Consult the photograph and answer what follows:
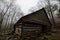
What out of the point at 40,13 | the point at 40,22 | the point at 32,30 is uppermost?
the point at 40,13

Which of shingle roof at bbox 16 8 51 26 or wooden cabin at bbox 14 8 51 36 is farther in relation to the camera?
shingle roof at bbox 16 8 51 26

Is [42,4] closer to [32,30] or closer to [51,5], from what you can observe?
[51,5]

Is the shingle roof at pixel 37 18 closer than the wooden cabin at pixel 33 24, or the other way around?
the wooden cabin at pixel 33 24

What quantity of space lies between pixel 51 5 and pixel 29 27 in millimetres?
16340

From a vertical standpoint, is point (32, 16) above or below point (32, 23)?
above

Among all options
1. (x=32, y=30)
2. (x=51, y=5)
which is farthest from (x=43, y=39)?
(x=51, y=5)

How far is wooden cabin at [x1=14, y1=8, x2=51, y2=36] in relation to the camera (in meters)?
17.4

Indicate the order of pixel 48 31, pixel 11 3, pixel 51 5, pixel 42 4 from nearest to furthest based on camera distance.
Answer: pixel 48 31 → pixel 51 5 → pixel 42 4 → pixel 11 3

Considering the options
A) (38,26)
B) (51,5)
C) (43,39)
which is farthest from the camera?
(51,5)

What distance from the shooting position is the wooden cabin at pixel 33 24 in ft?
57.0

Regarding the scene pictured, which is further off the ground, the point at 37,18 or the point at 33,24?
the point at 37,18

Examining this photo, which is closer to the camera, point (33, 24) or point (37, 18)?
point (33, 24)

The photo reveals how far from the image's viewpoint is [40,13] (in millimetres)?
20562

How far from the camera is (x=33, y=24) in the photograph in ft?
59.7
